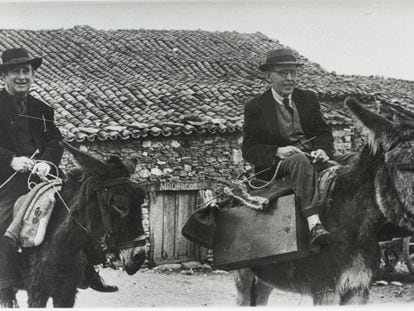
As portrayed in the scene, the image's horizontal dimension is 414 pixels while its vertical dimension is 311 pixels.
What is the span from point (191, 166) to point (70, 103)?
10.2 feet

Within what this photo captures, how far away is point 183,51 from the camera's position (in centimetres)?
1609

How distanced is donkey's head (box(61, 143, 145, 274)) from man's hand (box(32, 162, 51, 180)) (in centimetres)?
46

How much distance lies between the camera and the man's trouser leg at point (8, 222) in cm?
412

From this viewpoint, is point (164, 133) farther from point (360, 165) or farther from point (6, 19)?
point (360, 165)

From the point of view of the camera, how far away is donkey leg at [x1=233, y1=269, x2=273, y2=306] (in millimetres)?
4672

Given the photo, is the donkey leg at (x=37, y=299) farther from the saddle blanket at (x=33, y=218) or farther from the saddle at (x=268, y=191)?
the saddle at (x=268, y=191)

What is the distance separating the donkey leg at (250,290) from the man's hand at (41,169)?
1.88m

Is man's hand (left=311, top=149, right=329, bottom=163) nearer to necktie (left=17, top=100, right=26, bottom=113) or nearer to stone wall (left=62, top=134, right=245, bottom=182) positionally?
necktie (left=17, top=100, right=26, bottom=113)

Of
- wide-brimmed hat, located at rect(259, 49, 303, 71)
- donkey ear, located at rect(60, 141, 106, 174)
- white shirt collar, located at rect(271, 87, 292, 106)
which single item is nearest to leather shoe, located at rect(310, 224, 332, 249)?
white shirt collar, located at rect(271, 87, 292, 106)

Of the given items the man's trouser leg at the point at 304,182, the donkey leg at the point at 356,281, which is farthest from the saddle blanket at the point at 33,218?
the donkey leg at the point at 356,281

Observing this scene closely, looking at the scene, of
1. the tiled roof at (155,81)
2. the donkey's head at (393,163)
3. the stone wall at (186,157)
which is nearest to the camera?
the donkey's head at (393,163)

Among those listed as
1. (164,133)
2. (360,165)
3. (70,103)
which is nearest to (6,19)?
(360,165)

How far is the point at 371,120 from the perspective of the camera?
3.51 meters

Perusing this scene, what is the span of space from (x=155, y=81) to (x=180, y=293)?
6299mm
